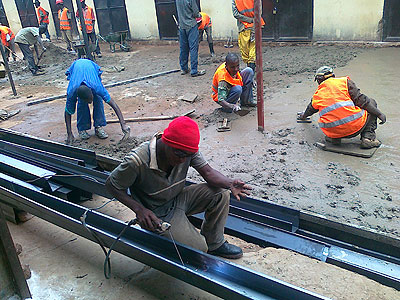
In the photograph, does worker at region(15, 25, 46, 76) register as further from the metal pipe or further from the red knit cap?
the red knit cap

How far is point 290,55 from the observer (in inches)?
362

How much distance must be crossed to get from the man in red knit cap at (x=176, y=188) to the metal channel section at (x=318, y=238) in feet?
0.88

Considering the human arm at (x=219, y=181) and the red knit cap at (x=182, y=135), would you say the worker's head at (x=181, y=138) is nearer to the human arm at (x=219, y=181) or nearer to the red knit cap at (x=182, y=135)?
the red knit cap at (x=182, y=135)

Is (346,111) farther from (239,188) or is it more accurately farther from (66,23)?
(66,23)

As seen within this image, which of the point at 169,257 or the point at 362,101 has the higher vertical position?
the point at 362,101

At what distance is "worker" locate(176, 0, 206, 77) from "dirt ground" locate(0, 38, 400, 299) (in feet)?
1.32

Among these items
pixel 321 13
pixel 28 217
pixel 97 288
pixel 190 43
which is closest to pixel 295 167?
pixel 97 288

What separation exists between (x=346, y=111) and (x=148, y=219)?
9.07ft

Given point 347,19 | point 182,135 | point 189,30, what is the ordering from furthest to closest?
point 347,19 < point 189,30 < point 182,135

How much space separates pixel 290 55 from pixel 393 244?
7320 mm

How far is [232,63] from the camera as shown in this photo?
5238 millimetres

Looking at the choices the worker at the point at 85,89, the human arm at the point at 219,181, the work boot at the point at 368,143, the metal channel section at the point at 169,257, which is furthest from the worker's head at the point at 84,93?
the work boot at the point at 368,143

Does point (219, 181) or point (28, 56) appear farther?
point (28, 56)

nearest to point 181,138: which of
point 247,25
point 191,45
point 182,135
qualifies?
point 182,135
